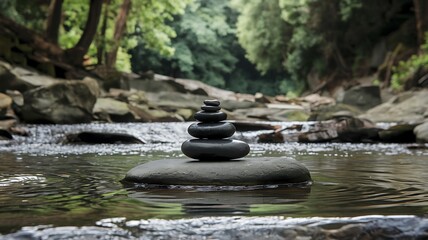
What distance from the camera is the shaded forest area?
23297 millimetres

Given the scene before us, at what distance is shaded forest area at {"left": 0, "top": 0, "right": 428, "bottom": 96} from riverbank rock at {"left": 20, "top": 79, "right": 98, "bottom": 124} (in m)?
5.55

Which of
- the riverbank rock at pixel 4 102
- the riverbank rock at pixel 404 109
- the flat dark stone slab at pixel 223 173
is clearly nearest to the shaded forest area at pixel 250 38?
the riverbank rock at pixel 404 109

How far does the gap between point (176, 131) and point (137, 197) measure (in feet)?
A: 33.6

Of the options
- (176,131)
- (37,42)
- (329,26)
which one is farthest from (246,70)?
(176,131)

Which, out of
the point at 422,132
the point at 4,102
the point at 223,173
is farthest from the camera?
the point at 4,102

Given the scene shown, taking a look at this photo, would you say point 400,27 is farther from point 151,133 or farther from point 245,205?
point 245,205

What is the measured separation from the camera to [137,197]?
4.37 metres

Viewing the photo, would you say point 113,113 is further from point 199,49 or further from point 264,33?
point 199,49

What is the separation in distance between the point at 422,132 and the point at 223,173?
27.0ft

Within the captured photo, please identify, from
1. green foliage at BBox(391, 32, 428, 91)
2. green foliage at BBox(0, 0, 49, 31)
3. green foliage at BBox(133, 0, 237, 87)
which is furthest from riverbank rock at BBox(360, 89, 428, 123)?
green foliage at BBox(133, 0, 237, 87)

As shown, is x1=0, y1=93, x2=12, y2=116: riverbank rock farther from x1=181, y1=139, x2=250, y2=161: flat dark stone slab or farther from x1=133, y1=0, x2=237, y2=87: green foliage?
x1=133, y1=0, x2=237, y2=87: green foliage

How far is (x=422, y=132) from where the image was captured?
1228 cm

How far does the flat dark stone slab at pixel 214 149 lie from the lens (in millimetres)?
5535

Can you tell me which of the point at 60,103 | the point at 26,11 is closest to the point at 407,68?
the point at 60,103
